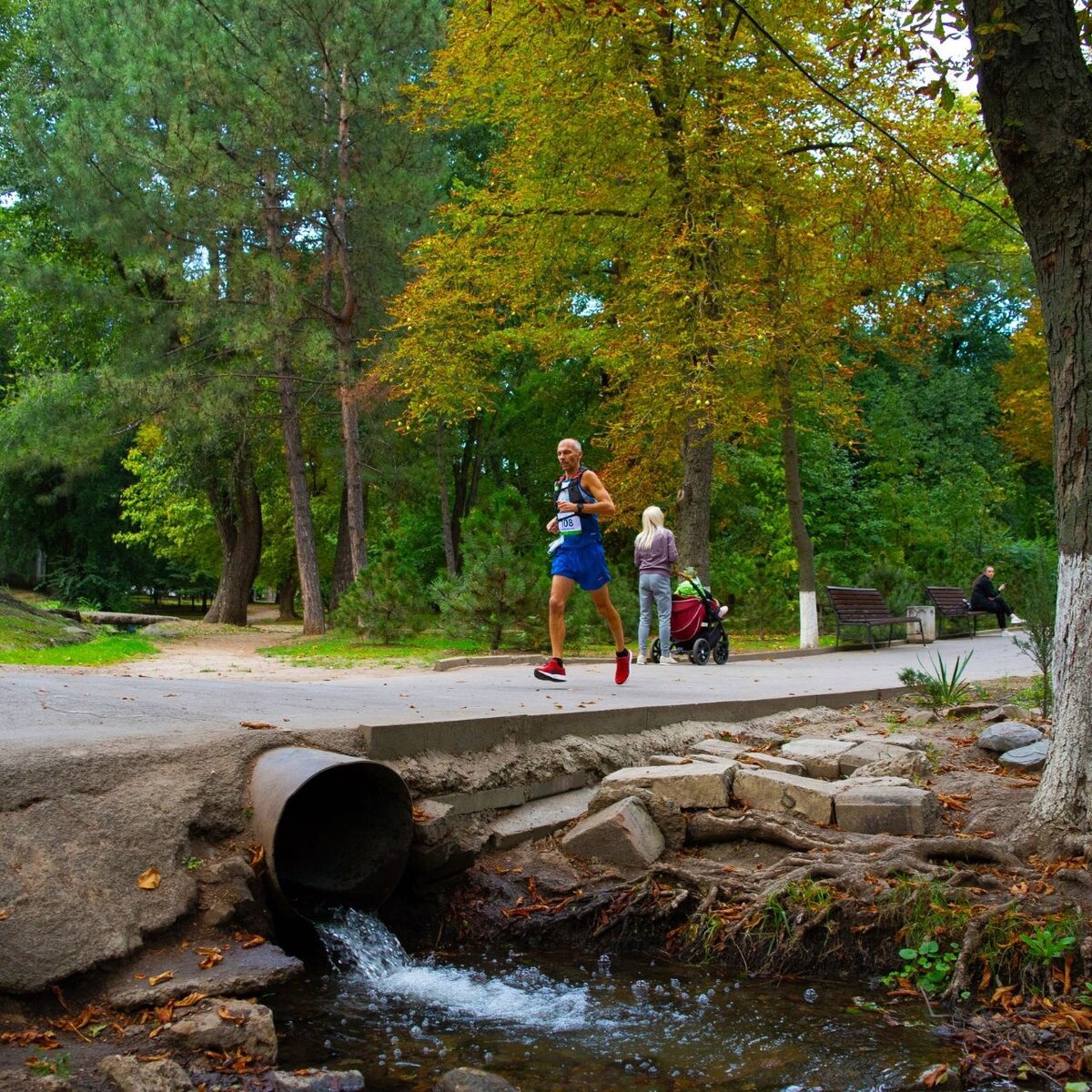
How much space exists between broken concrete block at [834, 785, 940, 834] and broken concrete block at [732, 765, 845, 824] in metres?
0.08

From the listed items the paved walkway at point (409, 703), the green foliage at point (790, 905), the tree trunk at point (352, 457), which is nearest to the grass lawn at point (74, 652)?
the paved walkway at point (409, 703)

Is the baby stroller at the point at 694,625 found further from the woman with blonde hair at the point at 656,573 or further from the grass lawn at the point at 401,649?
the grass lawn at the point at 401,649

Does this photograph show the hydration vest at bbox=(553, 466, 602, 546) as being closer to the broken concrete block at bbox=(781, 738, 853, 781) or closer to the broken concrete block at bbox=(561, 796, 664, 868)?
the broken concrete block at bbox=(781, 738, 853, 781)

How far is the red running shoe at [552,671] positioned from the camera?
390 inches

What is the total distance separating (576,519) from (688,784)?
3670 mm

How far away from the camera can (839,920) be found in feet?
17.5

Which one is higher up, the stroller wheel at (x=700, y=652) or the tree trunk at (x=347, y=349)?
the tree trunk at (x=347, y=349)

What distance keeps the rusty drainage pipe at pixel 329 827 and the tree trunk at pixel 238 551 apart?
24.7 m

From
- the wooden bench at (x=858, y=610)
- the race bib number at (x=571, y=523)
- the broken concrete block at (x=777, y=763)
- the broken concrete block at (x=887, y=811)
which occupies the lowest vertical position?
the broken concrete block at (x=887, y=811)

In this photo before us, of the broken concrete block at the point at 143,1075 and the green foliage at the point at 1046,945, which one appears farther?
the green foliage at the point at 1046,945

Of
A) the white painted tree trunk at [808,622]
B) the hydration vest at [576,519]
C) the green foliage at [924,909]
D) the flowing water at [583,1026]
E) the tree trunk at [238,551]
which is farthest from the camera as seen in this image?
the tree trunk at [238,551]

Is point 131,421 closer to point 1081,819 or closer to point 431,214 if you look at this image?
point 431,214

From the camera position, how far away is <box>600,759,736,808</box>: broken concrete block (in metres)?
6.54

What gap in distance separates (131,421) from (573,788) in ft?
68.0
